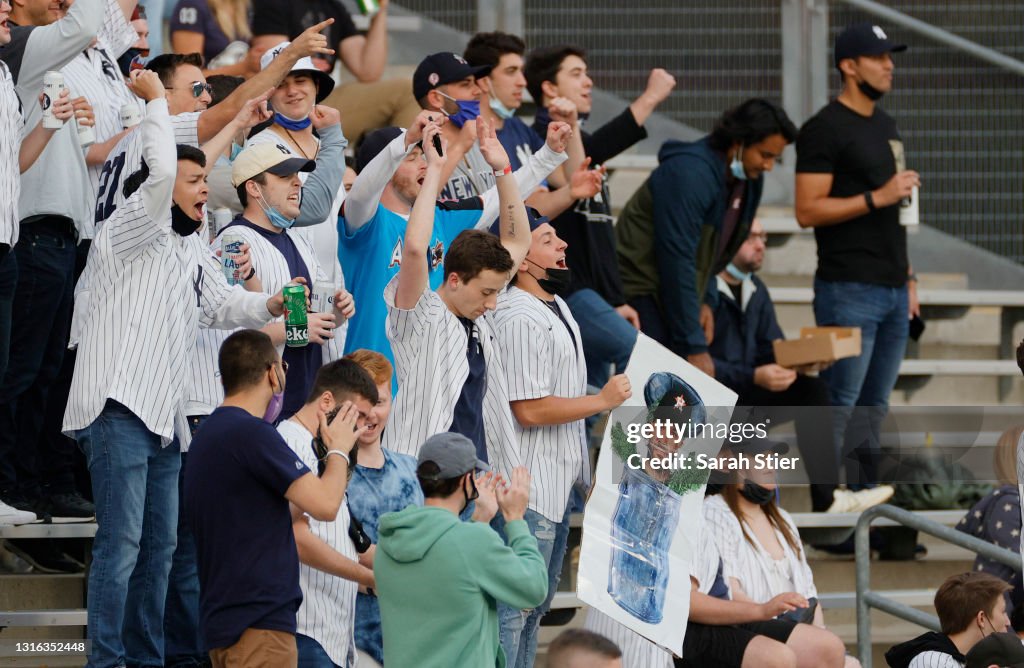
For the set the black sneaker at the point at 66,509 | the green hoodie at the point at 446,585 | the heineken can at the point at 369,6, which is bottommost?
the black sneaker at the point at 66,509

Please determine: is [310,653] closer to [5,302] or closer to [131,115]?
[5,302]

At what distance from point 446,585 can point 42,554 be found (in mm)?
2560

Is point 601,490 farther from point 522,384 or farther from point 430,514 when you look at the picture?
point 430,514

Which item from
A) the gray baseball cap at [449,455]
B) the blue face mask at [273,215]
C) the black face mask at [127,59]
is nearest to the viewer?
the gray baseball cap at [449,455]

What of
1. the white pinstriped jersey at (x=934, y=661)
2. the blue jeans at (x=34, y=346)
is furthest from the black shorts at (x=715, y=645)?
the blue jeans at (x=34, y=346)

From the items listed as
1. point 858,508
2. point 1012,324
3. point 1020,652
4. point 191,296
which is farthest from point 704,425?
point 1012,324

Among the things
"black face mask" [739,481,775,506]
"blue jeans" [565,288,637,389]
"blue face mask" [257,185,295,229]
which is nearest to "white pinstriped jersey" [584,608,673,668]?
"black face mask" [739,481,775,506]

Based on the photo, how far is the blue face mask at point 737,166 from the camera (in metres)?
8.62

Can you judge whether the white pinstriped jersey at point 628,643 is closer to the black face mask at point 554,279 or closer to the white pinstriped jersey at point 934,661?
the white pinstriped jersey at point 934,661

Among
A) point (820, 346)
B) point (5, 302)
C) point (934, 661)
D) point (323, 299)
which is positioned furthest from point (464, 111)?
point (934, 661)

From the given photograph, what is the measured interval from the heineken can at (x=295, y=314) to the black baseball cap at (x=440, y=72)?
6.29 feet

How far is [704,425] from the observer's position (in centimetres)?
652

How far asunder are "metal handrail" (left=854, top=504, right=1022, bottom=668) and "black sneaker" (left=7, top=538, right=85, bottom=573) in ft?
10.7

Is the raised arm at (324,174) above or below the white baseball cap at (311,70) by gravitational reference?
below
